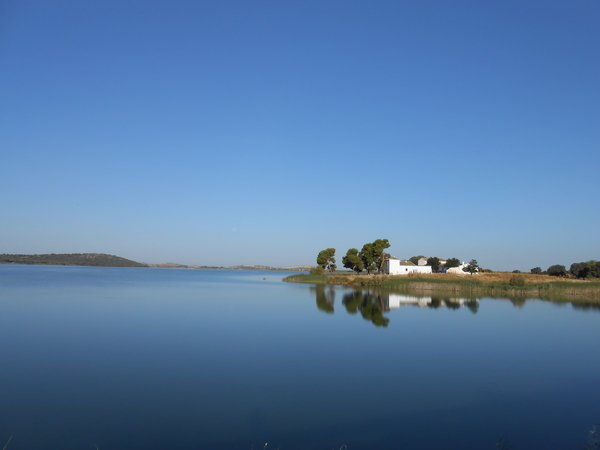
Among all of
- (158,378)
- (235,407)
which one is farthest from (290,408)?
(158,378)

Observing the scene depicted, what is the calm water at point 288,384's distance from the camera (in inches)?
238

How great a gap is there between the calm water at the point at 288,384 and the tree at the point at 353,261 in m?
47.7

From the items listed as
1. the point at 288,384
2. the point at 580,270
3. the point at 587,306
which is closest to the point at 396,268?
the point at 580,270

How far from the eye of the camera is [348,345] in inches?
518

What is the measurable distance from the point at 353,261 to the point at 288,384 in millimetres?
57729

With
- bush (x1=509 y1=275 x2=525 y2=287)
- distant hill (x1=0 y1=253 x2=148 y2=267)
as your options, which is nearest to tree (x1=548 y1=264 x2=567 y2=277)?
bush (x1=509 y1=275 x2=525 y2=287)

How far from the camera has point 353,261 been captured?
65.5 meters

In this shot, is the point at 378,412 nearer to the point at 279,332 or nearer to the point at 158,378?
the point at 158,378

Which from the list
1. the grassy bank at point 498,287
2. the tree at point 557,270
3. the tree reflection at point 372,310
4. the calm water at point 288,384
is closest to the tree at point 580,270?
the tree at point 557,270

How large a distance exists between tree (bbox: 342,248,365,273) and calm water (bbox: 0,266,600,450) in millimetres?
47651

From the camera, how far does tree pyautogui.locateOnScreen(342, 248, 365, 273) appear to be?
65.3m

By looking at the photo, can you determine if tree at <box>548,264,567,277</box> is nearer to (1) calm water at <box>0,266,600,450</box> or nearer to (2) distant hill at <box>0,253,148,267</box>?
(1) calm water at <box>0,266,600,450</box>

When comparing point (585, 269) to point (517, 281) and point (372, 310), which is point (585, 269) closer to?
point (517, 281)

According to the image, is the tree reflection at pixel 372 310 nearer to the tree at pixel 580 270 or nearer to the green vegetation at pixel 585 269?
the green vegetation at pixel 585 269
